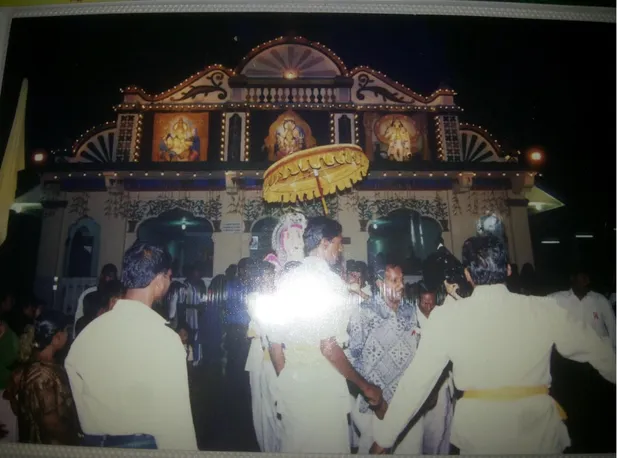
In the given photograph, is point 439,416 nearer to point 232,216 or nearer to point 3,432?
point 232,216

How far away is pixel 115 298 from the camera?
2486 mm

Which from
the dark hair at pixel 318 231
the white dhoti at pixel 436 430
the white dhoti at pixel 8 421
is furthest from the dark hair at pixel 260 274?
the white dhoti at pixel 8 421

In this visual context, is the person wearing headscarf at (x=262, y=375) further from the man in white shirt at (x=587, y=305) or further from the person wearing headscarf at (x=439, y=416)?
the man in white shirt at (x=587, y=305)

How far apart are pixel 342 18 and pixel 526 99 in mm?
1584

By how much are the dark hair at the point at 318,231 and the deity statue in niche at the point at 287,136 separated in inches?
23.2

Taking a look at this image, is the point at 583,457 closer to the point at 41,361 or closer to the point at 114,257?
the point at 114,257

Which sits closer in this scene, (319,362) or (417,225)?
(319,362)

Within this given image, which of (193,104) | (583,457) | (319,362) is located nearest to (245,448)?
(319,362)

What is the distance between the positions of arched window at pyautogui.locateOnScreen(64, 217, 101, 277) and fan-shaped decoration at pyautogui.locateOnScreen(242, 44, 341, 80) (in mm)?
1672

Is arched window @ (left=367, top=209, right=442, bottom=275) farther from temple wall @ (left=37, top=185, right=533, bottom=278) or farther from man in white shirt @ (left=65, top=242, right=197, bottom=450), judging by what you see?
man in white shirt @ (left=65, top=242, right=197, bottom=450)

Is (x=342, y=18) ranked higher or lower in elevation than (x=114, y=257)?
higher

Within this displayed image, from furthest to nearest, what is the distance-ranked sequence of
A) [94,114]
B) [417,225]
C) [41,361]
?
[94,114]
[417,225]
[41,361]

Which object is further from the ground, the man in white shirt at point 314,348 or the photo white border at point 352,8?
the photo white border at point 352,8

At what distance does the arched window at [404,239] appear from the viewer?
8.31 ft
